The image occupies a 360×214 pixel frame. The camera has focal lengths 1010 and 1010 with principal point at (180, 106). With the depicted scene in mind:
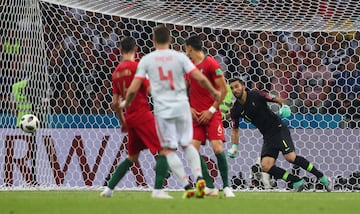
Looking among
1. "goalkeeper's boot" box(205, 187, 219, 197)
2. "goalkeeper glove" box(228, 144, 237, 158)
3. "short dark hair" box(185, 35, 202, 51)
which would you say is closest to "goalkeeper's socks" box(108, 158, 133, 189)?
"goalkeeper's boot" box(205, 187, 219, 197)

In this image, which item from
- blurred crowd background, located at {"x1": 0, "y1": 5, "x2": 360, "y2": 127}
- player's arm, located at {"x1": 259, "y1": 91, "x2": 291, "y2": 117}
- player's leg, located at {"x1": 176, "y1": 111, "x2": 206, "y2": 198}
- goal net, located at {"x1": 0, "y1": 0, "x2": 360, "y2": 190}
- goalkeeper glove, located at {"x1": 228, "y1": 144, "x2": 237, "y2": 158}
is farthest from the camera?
blurred crowd background, located at {"x1": 0, "y1": 5, "x2": 360, "y2": 127}

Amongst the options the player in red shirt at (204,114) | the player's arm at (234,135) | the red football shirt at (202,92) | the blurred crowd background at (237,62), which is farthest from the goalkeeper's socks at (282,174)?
the red football shirt at (202,92)

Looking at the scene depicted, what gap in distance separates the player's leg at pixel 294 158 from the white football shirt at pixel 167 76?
425 cm

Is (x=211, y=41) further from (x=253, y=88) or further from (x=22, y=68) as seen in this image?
(x=22, y=68)

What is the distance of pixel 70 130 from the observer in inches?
595

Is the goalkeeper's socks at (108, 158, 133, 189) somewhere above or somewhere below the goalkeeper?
above

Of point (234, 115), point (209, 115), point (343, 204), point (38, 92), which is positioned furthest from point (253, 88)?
point (343, 204)

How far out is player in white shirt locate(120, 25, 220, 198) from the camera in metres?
9.69

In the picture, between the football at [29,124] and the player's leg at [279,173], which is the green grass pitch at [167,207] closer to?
the football at [29,124]

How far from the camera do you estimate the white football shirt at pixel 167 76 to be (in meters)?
9.69

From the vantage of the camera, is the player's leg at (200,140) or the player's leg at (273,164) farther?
the player's leg at (273,164)

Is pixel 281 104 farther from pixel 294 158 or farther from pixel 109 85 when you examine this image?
pixel 109 85

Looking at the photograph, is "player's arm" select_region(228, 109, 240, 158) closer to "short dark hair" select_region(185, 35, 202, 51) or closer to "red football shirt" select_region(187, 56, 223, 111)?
"red football shirt" select_region(187, 56, 223, 111)

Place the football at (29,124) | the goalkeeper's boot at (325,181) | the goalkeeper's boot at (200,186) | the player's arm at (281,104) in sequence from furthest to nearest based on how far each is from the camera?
the goalkeeper's boot at (325,181), the football at (29,124), the player's arm at (281,104), the goalkeeper's boot at (200,186)
